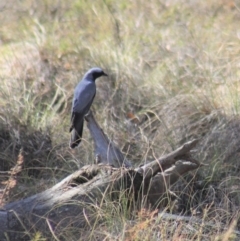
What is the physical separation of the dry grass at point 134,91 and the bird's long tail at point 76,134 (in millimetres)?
215

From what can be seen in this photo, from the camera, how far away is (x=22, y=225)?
502cm

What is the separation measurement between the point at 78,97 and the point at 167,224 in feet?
5.87

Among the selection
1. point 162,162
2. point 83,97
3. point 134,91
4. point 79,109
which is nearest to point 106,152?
point 162,162

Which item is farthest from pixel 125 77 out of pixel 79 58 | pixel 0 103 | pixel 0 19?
pixel 0 19

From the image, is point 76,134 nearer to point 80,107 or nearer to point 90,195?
point 80,107

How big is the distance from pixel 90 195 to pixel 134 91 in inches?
118

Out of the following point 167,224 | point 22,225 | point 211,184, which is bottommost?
point 211,184

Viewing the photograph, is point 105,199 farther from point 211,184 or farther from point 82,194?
point 211,184

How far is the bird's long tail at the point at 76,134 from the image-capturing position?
20.9ft

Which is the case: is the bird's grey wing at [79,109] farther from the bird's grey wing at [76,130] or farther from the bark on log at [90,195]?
the bark on log at [90,195]

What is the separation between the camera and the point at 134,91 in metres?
8.11

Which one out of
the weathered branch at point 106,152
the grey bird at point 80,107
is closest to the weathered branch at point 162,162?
the weathered branch at point 106,152

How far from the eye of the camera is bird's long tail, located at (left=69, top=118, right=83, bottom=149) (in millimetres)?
6383

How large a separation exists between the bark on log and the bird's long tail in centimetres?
78
